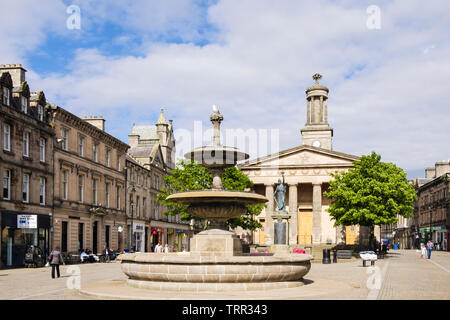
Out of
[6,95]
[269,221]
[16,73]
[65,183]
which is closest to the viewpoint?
[6,95]

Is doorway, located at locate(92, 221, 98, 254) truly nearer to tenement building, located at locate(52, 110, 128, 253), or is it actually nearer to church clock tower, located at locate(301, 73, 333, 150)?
tenement building, located at locate(52, 110, 128, 253)

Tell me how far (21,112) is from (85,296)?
24.1m

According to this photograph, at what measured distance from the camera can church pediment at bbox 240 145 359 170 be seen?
219 feet

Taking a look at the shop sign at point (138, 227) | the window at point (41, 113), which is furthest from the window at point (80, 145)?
the shop sign at point (138, 227)

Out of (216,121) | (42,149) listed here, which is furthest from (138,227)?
(216,121)

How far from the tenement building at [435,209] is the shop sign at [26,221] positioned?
57480 millimetres

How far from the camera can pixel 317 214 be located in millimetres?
65500

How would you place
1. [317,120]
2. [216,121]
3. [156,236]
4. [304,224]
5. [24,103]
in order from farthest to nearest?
[317,120], [304,224], [156,236], [24,103], [216,121]

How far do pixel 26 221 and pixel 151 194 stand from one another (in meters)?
29.7

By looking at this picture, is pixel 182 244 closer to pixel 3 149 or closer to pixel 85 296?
pixel 3 149

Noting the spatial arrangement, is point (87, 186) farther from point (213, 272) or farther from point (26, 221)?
point (213, 272)

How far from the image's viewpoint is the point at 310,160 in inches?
2667

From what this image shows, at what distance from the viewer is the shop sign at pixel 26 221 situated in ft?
113

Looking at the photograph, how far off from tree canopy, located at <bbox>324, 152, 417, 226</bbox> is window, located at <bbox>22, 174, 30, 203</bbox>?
27987 mm
